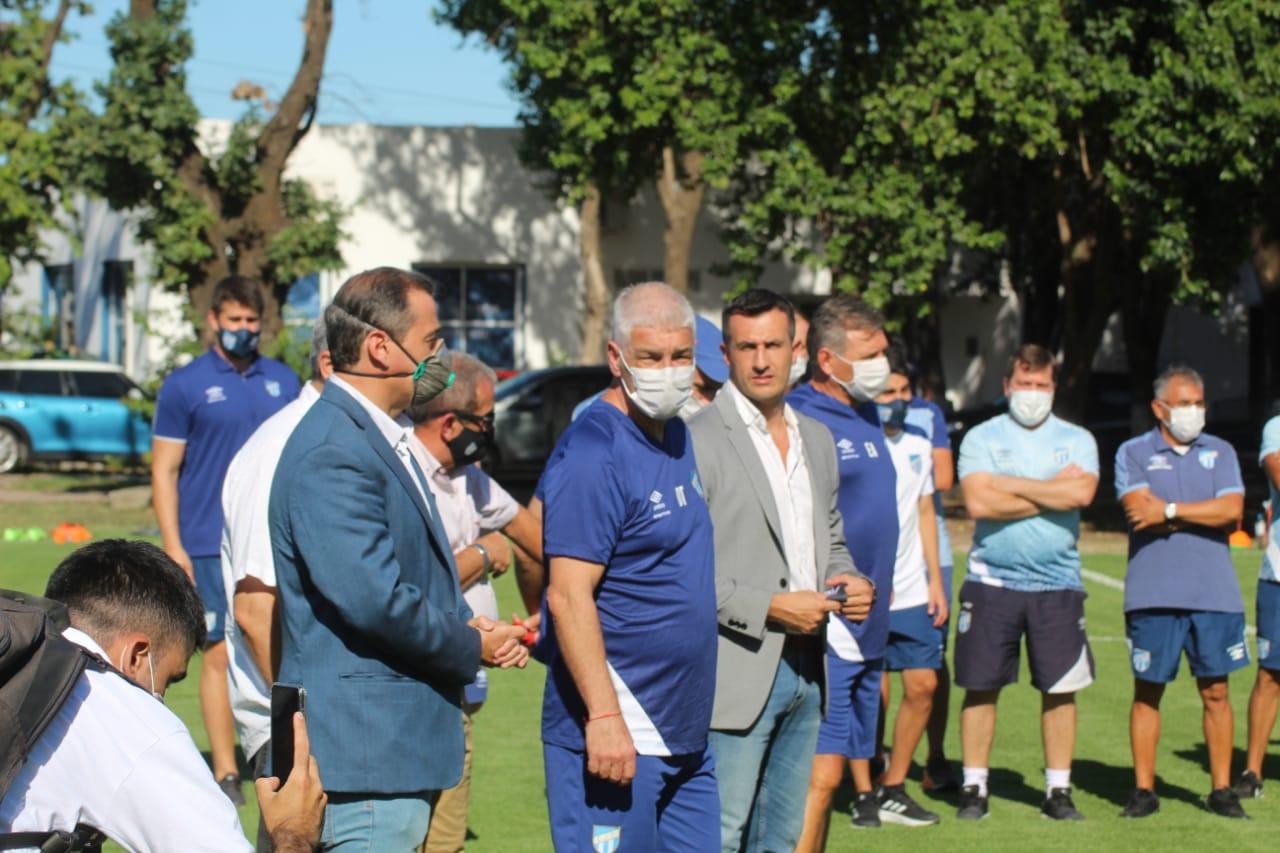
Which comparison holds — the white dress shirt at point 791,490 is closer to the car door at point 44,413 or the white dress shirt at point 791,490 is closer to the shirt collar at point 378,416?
the shirt collar at point 378,416

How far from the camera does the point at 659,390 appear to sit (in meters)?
4.82

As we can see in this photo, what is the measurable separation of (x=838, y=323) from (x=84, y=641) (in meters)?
4.59

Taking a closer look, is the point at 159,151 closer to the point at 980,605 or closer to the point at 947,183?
the point at 947,183

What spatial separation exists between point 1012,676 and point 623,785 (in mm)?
3839

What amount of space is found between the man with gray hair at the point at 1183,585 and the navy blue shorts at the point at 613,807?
3.84 m

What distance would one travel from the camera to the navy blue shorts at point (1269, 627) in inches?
328

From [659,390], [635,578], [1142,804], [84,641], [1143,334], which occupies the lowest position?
[1142,804]

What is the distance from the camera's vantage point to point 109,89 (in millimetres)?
22016

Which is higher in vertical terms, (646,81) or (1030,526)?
(646,81)

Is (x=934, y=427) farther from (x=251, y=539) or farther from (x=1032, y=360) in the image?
(x=251, y=539)

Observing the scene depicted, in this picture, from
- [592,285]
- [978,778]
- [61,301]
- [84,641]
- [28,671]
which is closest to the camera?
[28,671]

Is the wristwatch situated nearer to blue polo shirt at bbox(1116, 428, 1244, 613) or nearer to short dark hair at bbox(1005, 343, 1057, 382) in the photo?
short dark hair at bbox(1005, 343, 1057, 382)

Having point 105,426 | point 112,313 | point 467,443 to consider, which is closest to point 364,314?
point 467,443

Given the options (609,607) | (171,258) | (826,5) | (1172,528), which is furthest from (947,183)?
(609,607)
